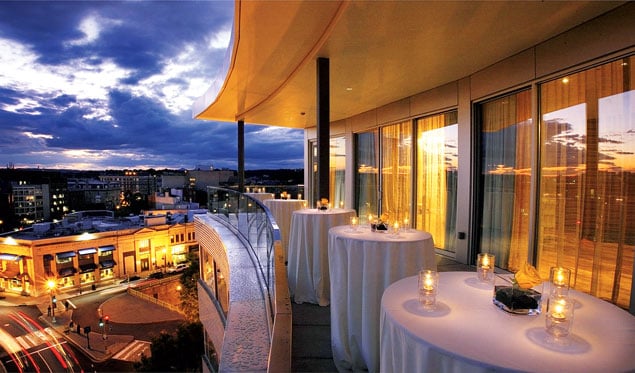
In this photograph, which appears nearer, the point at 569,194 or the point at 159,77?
the point at 569,194

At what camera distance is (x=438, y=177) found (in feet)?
20.4

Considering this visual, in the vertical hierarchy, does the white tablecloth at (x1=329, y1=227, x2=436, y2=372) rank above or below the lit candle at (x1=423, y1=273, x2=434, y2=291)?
below

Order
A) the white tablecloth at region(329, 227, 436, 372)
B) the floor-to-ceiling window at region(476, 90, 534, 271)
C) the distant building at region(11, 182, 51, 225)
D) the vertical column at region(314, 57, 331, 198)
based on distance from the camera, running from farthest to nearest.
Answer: the distant building at region(11, 182, 51, 225) < the vertical column at region(314, 57, 331, 198) < the floor-to-ceiling window at region(476, 90, 534, 271) < the white tablecloth at region(329, 227, 436, 372)

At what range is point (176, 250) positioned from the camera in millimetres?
30203

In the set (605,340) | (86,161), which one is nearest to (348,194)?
(605,340)

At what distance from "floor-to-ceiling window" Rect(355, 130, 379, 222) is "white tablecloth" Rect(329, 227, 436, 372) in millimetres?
5770

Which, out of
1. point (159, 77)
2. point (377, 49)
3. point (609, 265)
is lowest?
point (609, 265)

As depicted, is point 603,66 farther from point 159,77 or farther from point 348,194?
point 159,77

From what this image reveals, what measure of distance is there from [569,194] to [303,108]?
19.9 ft

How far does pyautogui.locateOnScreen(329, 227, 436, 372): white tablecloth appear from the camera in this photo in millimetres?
2301

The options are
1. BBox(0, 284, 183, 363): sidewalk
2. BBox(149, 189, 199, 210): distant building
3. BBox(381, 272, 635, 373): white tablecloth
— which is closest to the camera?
BBox(381, 272, 635, 373): white tablecloth

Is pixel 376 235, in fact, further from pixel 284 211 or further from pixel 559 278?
pixel 284 211

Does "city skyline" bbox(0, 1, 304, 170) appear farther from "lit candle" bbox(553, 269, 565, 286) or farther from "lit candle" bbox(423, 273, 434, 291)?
"lit candle" bbox(553, 269, 565, 286)

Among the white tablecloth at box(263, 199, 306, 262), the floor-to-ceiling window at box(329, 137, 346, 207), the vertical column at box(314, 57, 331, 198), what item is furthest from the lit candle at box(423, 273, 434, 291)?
the floor-to-ceiling window at box(329, 137, 346, 207)
